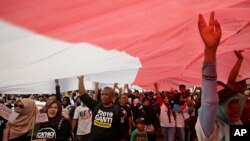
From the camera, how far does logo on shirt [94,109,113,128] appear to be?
18.0 ft

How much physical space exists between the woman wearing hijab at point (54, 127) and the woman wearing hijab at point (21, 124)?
0.78 meters

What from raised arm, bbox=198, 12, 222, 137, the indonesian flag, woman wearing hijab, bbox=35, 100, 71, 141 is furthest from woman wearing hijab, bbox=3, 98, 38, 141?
raised arm, bbox=198, 12, 222, 137

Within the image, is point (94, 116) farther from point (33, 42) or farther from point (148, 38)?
point (33, 42)

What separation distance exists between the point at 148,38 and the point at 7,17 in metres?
1.55

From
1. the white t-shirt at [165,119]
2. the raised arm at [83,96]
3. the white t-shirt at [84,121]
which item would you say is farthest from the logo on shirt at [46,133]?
the white t-shirt at [165,119]

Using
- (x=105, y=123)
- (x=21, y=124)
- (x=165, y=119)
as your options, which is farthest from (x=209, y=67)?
(x=165, y=119)

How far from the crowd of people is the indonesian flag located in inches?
24.1

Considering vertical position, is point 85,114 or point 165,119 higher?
point 85,114

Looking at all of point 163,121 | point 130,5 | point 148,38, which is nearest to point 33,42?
point 130,5

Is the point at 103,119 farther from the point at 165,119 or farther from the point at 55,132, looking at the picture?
the point at 165,119

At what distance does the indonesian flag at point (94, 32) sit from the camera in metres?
2.31

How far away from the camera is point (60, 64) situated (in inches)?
119

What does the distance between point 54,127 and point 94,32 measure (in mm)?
2805

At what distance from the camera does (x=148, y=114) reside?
9922mm
